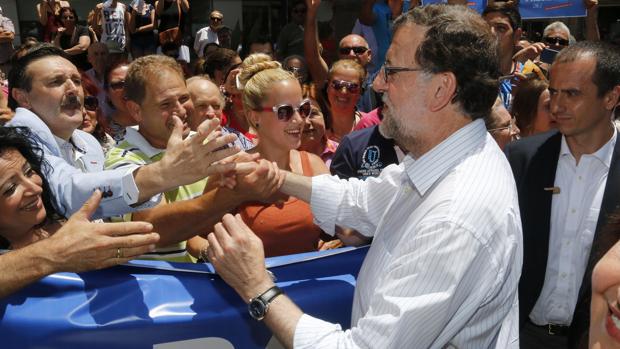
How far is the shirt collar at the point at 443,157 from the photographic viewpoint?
5.82 feet

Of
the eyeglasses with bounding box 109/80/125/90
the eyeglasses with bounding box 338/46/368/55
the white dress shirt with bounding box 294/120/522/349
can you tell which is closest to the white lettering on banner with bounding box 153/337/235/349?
the white dress shirt with bounding box 294/120/522/349

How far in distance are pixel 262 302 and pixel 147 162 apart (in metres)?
1.55

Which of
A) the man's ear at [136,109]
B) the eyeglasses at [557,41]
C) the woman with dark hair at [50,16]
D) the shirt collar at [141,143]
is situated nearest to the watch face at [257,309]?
the shirt collar at [141,143]

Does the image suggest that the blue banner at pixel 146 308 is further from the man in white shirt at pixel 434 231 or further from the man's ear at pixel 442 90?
the man's ear at pixel 442 90

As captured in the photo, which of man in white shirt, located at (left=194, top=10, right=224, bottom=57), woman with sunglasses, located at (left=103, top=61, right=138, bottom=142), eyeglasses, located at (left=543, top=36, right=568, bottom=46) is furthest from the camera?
man in white shirt, located at (left=194, top=10, right=224, bottom=57)

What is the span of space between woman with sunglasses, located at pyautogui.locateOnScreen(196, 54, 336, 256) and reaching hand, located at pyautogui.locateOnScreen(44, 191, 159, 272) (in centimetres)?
103

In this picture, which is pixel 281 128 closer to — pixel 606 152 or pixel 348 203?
pixel 348 203

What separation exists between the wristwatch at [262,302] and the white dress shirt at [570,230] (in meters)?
1.66

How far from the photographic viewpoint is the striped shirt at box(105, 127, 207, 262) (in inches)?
110

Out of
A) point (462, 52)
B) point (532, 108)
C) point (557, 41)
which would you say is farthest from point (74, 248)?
point (557, 41)

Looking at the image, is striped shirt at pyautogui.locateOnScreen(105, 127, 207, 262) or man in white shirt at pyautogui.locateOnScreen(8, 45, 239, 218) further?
striped shirt at pyautogui.locateOnScreen(105, 127, 207, 262)

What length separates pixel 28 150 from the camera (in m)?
2.29

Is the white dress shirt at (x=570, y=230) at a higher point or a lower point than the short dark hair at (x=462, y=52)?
lower

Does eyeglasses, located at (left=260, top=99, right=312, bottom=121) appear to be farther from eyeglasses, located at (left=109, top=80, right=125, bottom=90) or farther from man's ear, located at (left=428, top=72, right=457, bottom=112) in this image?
eyeglasses, located at (left=109, top=80, right=125, bottom=90)
